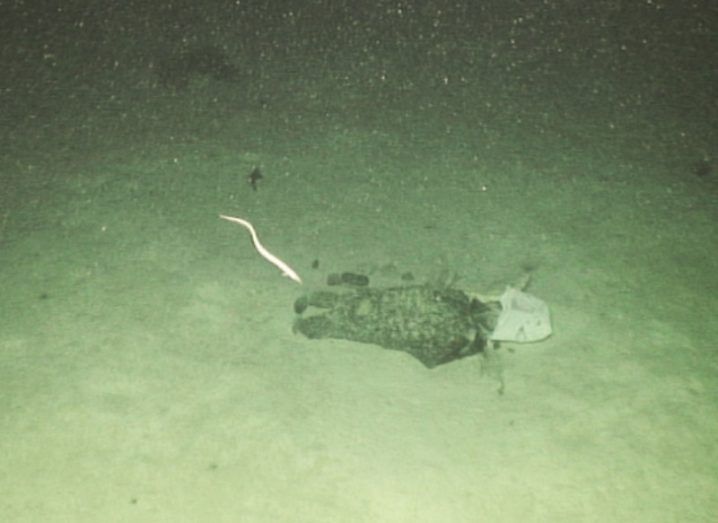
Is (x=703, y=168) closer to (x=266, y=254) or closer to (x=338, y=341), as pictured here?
(x=338, y=341)

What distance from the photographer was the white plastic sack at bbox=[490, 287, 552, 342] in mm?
2928

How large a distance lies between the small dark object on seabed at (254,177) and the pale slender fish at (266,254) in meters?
0.25

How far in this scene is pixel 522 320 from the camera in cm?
296

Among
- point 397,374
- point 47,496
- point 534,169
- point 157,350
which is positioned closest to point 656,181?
point 534,169

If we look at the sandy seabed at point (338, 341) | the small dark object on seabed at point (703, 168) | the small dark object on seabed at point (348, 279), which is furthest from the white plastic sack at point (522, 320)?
the small dark object on seabed at point (703, 168)

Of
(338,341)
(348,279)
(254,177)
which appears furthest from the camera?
(254,177)

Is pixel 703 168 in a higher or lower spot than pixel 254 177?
higher

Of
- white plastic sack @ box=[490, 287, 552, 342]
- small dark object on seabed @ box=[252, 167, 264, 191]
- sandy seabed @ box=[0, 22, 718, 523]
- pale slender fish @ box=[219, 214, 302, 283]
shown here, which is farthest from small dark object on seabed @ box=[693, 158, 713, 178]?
small dark object on seabed @ box=[252, 167, 264, 191]

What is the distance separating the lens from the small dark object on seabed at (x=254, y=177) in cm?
361

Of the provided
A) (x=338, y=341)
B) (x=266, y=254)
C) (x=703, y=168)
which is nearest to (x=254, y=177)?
(x=266, y=254)

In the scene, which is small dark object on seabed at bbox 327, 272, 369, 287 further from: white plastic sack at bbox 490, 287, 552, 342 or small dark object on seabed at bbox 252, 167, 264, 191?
small dark object on seabed at bbox 252, 167, 264, 191

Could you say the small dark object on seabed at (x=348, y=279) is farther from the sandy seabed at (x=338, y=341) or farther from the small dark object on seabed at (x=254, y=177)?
the small dark object on seabed at (x=254, y=177)

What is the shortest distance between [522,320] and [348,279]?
2.59 feet

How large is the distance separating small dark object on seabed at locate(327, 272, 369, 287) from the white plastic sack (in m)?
0.62
